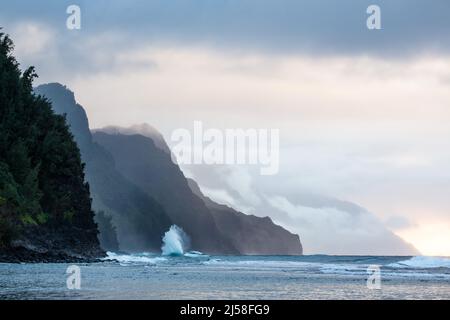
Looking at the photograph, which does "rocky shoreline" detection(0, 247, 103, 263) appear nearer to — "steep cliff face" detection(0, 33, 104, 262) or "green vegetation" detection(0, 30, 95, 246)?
"steep cliff face" detection(0, 33, 104, 262)

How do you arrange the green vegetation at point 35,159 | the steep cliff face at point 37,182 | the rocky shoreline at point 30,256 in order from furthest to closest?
the green vegetation at point 35,159 < the steep cliff face at point 37,182 < the rocky shoreline at point 30,256

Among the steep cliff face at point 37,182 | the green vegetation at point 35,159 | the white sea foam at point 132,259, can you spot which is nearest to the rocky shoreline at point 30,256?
the steep cliff face at point 37,182

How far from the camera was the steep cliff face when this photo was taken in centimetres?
8825

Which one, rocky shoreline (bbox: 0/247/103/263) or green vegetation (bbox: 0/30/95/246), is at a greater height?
green vegetation (bbox: 0/30/95/246)

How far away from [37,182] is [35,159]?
13.2 m

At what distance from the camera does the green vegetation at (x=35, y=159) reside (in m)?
98.2

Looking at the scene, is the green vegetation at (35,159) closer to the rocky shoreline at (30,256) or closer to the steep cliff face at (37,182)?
the steep cliff face at (37,182)

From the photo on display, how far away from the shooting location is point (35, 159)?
4454 inches

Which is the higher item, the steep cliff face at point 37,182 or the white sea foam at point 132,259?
the steep cliff face at point 37,182

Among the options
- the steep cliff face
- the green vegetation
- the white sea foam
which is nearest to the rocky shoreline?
the steep cliff face

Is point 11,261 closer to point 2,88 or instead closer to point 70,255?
point 70,255

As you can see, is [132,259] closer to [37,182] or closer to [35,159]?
[35,159]

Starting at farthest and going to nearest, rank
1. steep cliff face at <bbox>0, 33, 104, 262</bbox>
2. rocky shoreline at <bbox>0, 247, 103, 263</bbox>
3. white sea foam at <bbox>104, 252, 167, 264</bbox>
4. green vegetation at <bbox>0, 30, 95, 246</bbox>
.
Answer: white sea foam at <bbox>104, 252, 167, 264</bbox> < green vegetation at <bbox>0, 30, 95, 246</bbox> < steep cliff face at <bbox>0, 33, 104, 262</bbox> < rocky shoreline at <bbox>0, 247, 103, 263</bbox>

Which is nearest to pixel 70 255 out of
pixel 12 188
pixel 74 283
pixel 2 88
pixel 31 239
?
pixel 31 239
